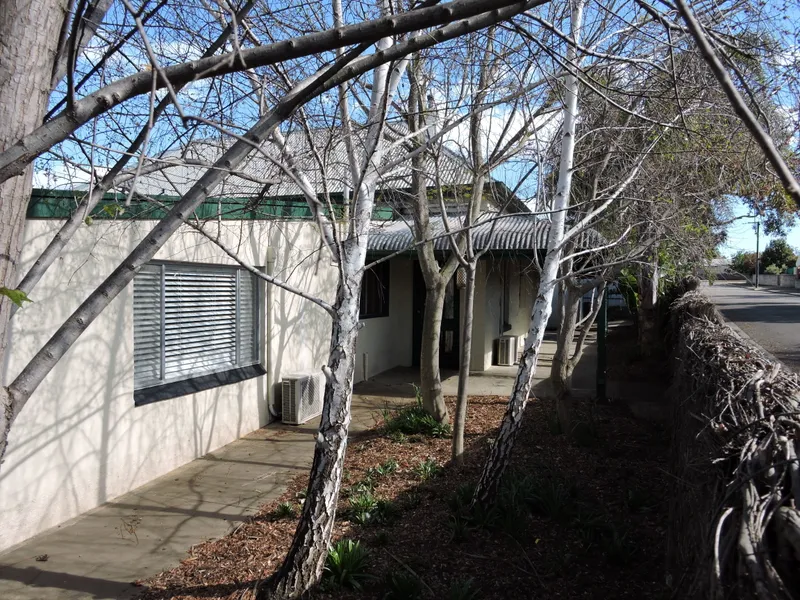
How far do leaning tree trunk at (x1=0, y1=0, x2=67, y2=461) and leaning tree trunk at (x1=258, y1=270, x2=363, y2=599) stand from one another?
2.28 metres

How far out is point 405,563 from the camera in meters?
4.78

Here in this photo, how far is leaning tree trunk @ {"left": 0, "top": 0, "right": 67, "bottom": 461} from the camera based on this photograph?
2148 millimetres

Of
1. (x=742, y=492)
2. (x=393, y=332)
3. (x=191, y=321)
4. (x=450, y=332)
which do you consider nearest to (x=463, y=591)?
(x=742, y=492)

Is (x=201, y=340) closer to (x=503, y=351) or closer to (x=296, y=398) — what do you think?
(x=296, y=398)

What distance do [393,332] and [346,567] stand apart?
973 centimetres

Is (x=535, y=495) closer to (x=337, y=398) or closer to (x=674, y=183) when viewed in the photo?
(x=337, y=398)

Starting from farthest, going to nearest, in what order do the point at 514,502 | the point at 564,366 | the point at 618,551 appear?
the point at 564,366
the point at 514,502
the point at 618,551

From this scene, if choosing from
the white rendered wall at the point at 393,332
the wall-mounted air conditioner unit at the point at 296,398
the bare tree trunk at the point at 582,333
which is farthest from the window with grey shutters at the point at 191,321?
the bare tree trunk at the point at 582,333

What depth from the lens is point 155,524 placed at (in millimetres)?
5605

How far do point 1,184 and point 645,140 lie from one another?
652 centimetres

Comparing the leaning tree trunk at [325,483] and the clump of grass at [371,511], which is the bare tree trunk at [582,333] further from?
the leaning tree trunk at [325,483]

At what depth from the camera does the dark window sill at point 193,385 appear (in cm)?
671

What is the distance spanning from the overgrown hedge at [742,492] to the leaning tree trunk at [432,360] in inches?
189

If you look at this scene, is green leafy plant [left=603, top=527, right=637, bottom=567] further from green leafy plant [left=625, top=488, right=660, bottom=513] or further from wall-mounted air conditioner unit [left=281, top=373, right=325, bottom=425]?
wall-mounted air conditioner unit [left=281, top=373, right=325, bottom=425]
